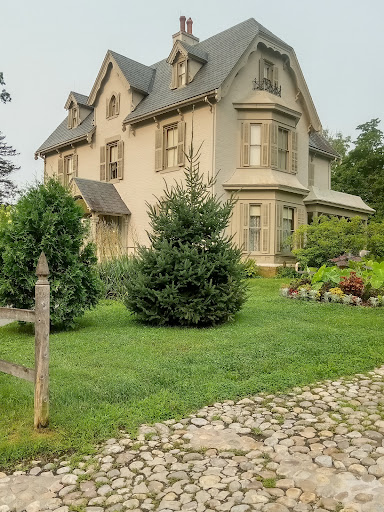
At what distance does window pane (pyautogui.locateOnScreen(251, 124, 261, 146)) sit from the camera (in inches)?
732

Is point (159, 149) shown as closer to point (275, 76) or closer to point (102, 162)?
point (102, 162)

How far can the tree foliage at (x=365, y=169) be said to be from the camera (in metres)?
35.1

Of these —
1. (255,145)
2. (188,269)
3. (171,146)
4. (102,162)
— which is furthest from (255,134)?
(188,269)

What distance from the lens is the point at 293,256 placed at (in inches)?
741

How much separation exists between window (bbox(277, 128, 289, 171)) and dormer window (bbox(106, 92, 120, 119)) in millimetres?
7978

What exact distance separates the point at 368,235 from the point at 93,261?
39.6ft

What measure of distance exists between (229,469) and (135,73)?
21.6m

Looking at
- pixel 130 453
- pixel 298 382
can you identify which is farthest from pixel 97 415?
pixel 298 382

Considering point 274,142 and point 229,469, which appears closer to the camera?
point 229,469

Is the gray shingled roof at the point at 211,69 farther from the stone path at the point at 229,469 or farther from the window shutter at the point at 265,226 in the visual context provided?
the stone path at the point at 229,469

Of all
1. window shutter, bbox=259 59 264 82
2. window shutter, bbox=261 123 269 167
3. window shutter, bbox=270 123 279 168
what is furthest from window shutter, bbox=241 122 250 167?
window shutter, bbox=259 59 264 82

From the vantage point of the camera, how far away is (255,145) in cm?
1859

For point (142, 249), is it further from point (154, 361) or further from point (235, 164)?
point (235, 164)

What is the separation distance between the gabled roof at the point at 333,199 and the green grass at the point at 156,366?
12.0m
